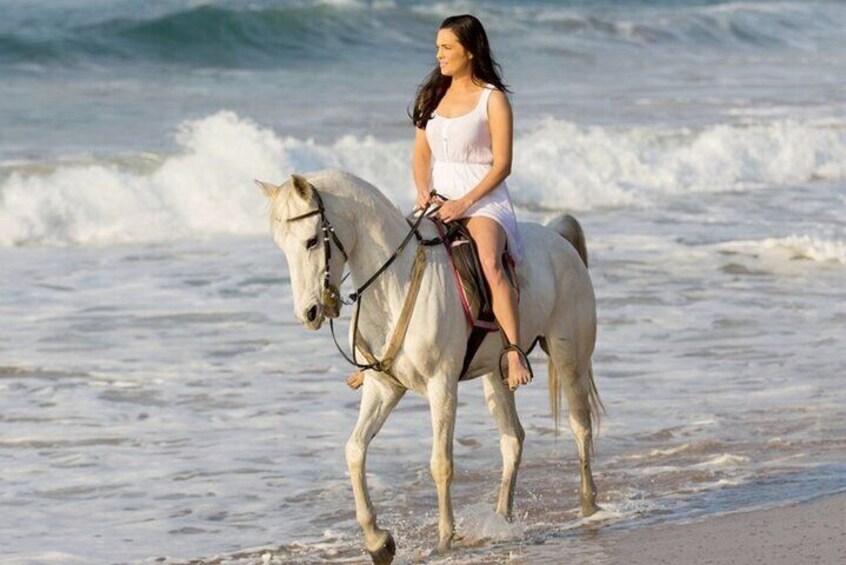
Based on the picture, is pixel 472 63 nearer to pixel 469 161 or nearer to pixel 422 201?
pixel 469 161

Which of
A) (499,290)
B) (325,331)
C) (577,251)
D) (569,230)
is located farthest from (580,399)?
(325,331)

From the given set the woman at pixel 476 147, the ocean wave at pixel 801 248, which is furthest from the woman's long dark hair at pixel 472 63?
the ocean wave at pixel 801 248

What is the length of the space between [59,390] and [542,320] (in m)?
3.81

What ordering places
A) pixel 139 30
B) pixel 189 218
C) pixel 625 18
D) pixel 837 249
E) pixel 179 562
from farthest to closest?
pixel 625 18
pixel 139 30
pixel 189 218
pixel 837 249
pixel 179 562

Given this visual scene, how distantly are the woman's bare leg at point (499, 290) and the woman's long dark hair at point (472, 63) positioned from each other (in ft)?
1.74

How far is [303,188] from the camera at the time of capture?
591cm

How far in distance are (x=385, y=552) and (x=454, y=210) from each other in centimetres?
133

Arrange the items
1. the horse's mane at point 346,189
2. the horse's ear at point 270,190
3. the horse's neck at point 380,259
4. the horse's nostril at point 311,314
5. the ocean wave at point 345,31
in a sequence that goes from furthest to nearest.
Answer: the ocean wave at point 345,31 → the horse's neck at point 380,259 → the horse's mane at point 346,189 → the horse's ear at point 270,190 → the horse's nostril at point 311,314

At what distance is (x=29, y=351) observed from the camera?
11.0 metres

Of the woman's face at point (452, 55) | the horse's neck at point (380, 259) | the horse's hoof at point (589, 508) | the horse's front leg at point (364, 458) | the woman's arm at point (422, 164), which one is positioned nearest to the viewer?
the horse's neck at point (380, 259)

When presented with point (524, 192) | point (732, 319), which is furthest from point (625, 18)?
point (732, 319)

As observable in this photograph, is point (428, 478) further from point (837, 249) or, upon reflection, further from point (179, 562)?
point (837, 249)

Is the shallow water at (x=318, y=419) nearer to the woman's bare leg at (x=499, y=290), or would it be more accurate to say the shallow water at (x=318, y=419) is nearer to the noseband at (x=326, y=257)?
the woman's bare leg at (x=499, y=290)

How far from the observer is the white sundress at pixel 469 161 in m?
6.67
